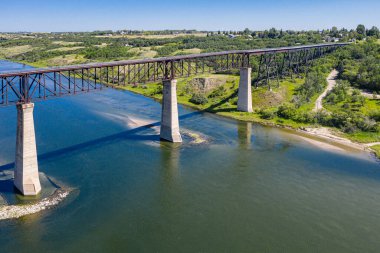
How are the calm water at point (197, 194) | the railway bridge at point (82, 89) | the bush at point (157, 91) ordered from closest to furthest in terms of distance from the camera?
the calm water at point (197, 194) → the railway bridge at point (82, 89) → the bush at point (157, 91)

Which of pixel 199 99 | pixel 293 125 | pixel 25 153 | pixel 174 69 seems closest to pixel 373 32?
pixel 174 69

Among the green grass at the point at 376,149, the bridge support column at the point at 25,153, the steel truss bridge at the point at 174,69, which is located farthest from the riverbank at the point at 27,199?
the green grass at the point at 376,149

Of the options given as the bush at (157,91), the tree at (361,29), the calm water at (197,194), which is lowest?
the calm water at (197,194)

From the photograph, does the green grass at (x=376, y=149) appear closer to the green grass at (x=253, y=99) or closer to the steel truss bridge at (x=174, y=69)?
the green grass at (x=253, y=99)

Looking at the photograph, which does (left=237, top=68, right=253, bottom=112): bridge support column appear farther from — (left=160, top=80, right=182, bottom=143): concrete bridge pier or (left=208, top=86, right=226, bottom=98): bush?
(left=160, top=80, right=182, bottom=143): concrete bridge pier

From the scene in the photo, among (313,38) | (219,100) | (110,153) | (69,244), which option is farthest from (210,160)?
(313,38)

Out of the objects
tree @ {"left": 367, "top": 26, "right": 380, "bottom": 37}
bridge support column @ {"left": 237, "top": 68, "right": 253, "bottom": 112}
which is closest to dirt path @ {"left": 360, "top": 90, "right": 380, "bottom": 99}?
bridge support column @ {"left": 237, "top": 68, "right": 253, "bottom": 112}

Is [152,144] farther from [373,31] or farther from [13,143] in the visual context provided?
[373,31]
